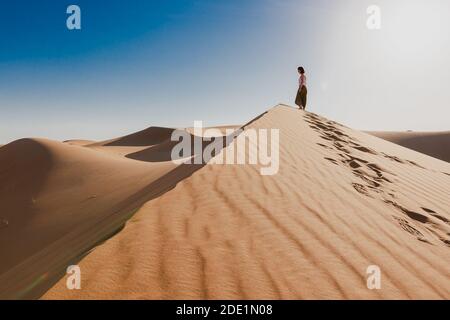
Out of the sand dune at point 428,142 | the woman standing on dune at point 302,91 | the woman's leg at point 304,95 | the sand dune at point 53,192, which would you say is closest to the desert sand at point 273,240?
the sand dune at point 53,192

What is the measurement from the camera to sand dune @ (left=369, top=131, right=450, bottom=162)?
29750 millimetres

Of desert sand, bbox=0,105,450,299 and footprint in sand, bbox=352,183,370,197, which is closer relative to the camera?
desert sand, bbox=0,105,450,299

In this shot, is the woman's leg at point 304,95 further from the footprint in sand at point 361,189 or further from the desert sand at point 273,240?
the footprint in sand at point 361,189

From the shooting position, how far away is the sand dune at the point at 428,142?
29.8 metres

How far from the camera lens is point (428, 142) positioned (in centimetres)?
3291

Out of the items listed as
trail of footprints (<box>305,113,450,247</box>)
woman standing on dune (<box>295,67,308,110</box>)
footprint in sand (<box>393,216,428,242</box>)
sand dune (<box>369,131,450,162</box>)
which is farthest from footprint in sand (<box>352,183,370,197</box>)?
sand dune (<box>369,131,450,162</box>)

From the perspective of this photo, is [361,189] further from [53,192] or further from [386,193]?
[53,192]

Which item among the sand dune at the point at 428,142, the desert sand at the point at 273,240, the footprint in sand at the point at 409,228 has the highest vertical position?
the desert sand at the point at 273,240

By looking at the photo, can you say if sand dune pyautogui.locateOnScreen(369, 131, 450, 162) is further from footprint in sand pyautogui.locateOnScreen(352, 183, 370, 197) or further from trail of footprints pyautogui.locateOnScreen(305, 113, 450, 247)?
footprint in sand pyautogui.locateOnScreen(352, 183, 370, 197)

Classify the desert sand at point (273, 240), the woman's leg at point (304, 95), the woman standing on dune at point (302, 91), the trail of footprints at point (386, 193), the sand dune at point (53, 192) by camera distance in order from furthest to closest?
1. the woman's leg at point (304, 95)
2. the woman standing on dune at point (302, 91)
3. the sand dune at point (53, 192)
4. the trail of footprints at point (386, 193)
5. the desert sand at point (273, 240)

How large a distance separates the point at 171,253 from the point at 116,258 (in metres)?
0.37

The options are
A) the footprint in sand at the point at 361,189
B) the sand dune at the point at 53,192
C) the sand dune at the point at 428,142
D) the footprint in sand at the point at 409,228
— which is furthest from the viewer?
the sand dune at the point at 428,142

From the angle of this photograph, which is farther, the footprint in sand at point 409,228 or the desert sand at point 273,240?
the footprint in sand at point 409,228
